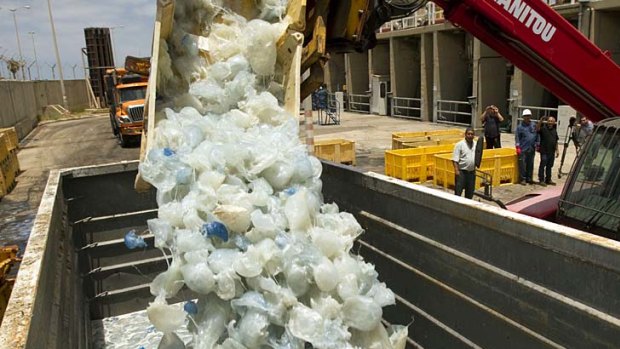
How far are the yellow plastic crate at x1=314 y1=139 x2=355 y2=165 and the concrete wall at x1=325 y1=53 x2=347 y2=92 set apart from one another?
58.5 feet

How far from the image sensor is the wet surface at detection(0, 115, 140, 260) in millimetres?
8148

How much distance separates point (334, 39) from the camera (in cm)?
422

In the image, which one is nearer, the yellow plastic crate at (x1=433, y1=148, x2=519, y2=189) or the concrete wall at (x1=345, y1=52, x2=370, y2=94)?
the yellow plastic crate at (x1=433, y1=148, x2=519, y2=189)

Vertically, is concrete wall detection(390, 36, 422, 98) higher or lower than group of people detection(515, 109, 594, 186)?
higher

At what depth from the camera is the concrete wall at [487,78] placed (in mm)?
16219

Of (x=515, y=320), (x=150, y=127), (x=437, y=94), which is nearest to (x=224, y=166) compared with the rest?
(x=150, y=127)

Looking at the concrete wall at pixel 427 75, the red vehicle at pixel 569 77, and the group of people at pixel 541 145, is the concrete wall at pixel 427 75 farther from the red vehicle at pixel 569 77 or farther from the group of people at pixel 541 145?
the red vehicle at pixel 569 77

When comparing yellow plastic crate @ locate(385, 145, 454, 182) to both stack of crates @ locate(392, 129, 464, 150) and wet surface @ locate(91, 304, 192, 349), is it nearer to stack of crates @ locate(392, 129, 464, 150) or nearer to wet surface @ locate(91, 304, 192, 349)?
stack of crates @ locate(392, 129, 464, 150)

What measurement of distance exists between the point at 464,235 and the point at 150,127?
2007 millimetres

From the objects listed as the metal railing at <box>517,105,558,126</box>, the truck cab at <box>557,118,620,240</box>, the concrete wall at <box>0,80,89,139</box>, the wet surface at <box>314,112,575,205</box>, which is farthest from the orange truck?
the truck cab at <box>557,118,620,240</box>

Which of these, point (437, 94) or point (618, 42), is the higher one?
point (618, 42)

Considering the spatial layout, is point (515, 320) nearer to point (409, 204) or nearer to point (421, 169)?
point (409, 204)

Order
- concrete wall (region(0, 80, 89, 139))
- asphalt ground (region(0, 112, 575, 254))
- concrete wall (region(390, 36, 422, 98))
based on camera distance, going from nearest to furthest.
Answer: asphalt ground (region(0, 112, 575, 254)) → concrete wall (region(0, 80, 89, 139)) → concrete wall (region(390, 36, 422, 98))

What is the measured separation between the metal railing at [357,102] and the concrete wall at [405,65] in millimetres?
3028
